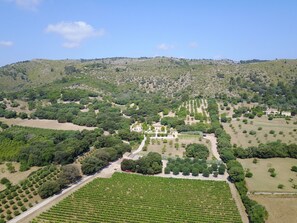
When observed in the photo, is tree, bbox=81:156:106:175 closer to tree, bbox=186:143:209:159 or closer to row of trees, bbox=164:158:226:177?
row of trees, bbox=164:158:226:177

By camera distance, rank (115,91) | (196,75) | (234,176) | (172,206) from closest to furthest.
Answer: (172,206) < (234,176) < (115,91) < (196,75)

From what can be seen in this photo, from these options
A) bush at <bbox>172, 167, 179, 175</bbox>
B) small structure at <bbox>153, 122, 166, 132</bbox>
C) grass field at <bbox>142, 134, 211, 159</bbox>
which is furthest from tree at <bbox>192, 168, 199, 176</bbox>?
small structure at <bbox>153, 122, 166, 132</bbox>

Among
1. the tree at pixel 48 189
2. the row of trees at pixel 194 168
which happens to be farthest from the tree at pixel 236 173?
the tree at pixel 48 189

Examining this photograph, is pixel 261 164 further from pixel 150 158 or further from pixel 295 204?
pixel 150 158

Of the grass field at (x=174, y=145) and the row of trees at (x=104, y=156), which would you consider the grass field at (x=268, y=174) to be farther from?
the row of trees at (x=104, y=156)

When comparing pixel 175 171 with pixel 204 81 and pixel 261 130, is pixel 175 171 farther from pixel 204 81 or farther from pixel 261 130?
pixel 204 81

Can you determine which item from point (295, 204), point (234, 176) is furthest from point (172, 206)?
point (295, 204)
